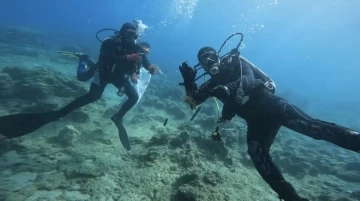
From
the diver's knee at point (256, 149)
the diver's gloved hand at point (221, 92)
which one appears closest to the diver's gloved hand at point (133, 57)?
the diver's gloved hand at point (221, 92)

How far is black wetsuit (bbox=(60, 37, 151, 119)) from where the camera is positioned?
273 inches

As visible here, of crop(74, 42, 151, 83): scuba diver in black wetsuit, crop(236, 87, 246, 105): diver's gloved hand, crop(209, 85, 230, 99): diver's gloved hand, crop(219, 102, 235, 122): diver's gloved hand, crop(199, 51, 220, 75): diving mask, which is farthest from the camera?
crop(74, 42, 151, 83): scuba diver in black wetsuit

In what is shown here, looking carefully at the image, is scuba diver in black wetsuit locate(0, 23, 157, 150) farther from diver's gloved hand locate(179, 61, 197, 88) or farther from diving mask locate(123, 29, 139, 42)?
diver's gloved hand locate(179, 61, 197, 88)

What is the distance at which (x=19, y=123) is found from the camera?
6109 millimetres

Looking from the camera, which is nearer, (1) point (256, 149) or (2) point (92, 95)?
(1) point (256, 149)

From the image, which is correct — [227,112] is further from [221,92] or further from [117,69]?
[117,69]

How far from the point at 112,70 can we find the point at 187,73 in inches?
140

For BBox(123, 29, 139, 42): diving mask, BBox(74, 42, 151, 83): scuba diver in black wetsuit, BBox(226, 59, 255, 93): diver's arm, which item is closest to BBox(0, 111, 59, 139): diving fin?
BBox(74, 42, 151, 83): scuba diver in black wetsuit

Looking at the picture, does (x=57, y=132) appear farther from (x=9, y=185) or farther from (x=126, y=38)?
(x=126, y=38)

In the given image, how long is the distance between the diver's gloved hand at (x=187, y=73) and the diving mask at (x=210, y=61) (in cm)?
45

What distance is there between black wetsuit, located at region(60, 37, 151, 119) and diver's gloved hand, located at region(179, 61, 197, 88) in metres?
3.15

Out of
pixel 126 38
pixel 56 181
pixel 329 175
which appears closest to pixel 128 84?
pixel 126 38

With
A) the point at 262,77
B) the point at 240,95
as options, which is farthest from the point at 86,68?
the point at 240,95

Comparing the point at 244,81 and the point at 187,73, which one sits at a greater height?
the point at 244,81
